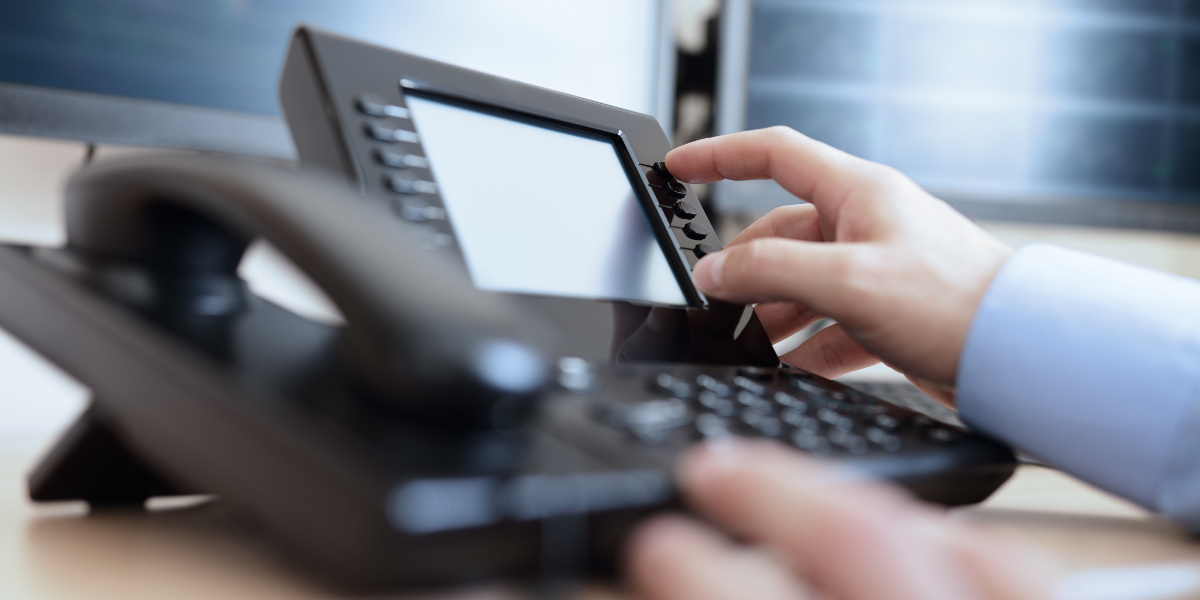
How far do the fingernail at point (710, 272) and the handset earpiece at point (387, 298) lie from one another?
192 mm

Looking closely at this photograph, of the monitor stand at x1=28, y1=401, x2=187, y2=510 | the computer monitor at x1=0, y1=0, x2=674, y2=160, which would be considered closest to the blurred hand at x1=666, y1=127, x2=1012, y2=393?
the monitor stand at x1=28, y1=401, x2=187, y2=510

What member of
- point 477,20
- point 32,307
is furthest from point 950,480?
point 477,20

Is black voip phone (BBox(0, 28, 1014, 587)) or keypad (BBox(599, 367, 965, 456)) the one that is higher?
black voip phone (BBox(0, 28, 1014, 587))

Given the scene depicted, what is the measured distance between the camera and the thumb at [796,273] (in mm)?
346

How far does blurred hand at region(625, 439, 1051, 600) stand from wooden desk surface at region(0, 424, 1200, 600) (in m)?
0.03

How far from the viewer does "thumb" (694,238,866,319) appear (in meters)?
0.35

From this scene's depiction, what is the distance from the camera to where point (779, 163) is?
44cm

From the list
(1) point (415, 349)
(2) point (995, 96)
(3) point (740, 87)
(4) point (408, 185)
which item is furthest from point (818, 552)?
(2) point (995, 96)

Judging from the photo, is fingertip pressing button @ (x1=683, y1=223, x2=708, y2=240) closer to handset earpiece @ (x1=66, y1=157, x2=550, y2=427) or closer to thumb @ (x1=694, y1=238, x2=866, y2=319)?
thumb @ (x1=694, y1=238, x2=866, y2=319)

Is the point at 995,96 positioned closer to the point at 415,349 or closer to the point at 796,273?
the point at 796,273

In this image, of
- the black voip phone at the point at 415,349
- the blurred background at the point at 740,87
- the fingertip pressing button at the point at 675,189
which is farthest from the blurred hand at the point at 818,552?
the blurred background at the point at 740,87

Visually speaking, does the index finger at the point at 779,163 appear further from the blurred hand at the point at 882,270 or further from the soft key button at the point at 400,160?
the soft key button at the point at 400,160

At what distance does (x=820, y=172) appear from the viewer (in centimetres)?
41

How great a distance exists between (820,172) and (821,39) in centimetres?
46
